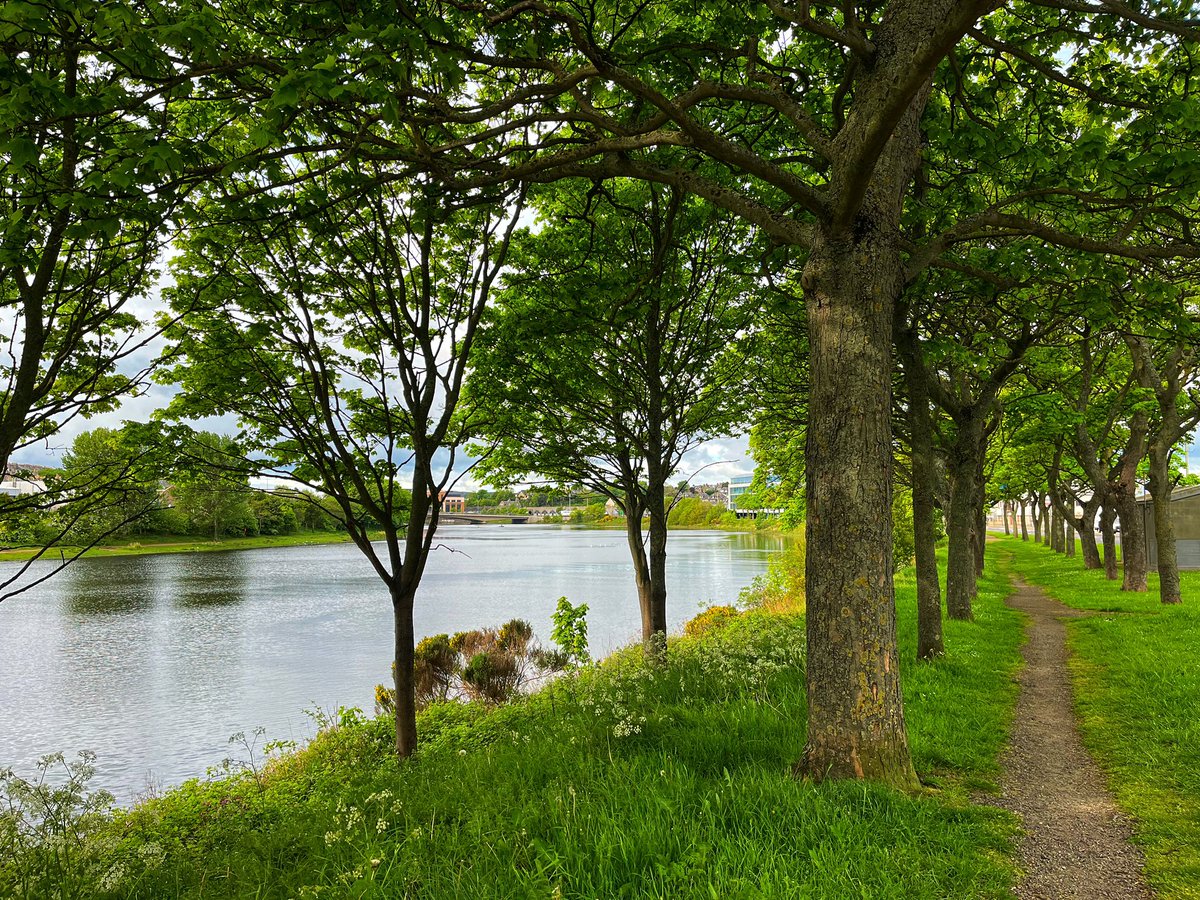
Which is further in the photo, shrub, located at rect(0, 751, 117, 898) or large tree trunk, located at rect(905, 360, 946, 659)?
large tree trunk, located at rect(905, 360, 946, 659)

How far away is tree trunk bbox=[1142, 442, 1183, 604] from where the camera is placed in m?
14.9

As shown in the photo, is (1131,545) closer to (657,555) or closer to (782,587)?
(782,587)

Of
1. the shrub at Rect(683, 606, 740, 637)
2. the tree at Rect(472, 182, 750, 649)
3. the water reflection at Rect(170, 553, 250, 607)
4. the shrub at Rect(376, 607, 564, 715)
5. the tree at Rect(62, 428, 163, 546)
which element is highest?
the tree at Rect(472, 182, 750, 649)

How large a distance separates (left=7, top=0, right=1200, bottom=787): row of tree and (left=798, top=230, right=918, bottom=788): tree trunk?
0.08 ft

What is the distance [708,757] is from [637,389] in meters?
7.45

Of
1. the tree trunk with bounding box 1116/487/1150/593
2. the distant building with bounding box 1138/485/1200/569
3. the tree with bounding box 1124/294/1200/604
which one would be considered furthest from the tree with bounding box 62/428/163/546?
the distant building with bounding box 1138/485/1200/569

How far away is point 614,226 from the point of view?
10.4 meters

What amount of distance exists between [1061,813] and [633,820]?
3367 mm

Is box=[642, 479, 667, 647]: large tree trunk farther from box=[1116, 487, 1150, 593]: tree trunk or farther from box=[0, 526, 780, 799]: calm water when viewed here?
box=[1116, 487, 1150, 593]: tree trunk

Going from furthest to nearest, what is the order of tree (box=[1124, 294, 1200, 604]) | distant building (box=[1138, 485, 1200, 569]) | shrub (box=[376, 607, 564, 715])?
distant building (box=[1138, 485, 1200, 569]) → shrub (box=[376, 607, 564, 715]) → tree (box=[1124, 294, 1200, 604])

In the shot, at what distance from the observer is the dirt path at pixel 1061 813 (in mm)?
3689

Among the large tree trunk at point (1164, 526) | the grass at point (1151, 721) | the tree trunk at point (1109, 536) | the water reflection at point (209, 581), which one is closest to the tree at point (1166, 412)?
the large tree trunk at point (1164, 526)

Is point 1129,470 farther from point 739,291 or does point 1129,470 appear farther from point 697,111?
point 697,111

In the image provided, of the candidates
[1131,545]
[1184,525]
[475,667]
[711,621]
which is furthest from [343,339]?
[1184,525]
